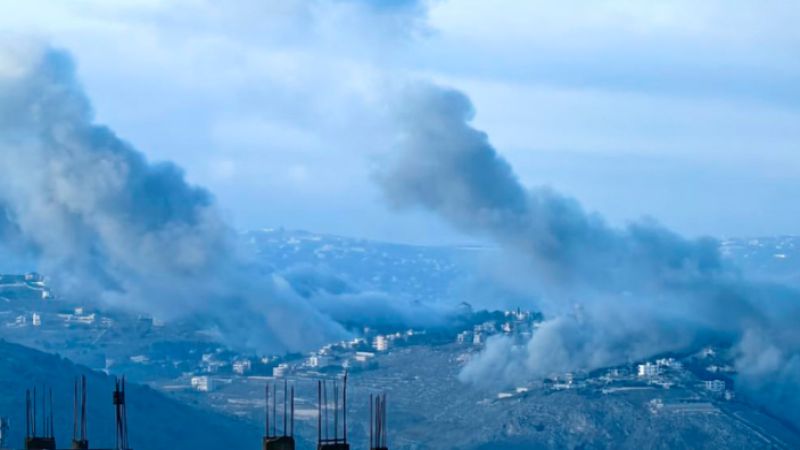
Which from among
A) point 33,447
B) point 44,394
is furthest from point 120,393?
point 44,394

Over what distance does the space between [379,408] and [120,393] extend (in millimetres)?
9315

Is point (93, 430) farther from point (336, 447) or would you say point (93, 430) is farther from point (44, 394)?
point (336, 447)

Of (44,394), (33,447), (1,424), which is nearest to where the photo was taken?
(33,447)

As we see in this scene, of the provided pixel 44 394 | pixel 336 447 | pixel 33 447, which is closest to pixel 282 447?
pixel 336 447

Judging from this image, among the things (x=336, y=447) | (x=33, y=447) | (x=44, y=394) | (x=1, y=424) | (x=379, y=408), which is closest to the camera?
(x=336, y=447)

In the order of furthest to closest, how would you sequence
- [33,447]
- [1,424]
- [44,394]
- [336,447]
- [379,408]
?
[44,394], [1,424], [379,408], [33,447], [336,447]

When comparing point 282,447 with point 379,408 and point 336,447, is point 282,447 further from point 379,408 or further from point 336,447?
point 379,408

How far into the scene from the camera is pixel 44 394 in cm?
19925

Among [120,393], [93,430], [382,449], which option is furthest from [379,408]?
[93,430]

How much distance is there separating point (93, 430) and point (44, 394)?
538 cm

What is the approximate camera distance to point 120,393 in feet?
245

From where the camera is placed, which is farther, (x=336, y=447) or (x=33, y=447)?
(x=33, y=447)

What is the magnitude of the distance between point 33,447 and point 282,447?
12.9 metres

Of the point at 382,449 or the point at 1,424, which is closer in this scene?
the point at 382,449
